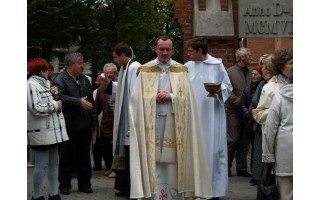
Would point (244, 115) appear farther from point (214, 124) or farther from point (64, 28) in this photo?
point (64, 28)

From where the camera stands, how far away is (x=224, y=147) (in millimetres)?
8750

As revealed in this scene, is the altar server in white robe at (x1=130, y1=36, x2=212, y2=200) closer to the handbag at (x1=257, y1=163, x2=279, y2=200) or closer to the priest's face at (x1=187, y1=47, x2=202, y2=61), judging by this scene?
the handbag at (x1=257, y1=163, x2=279, y2=200)

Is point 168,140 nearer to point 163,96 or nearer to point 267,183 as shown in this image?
point 163,96

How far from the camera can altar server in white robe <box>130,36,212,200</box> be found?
726cm

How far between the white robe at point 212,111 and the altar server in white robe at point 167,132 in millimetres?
1160

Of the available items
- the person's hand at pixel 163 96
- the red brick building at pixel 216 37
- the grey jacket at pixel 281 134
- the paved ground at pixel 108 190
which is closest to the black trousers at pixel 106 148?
the paved ground at pixel 108 190

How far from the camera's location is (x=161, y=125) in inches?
292

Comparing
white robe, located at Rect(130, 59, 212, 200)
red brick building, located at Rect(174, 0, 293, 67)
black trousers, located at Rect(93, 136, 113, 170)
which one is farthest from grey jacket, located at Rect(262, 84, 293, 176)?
red brick building, located at Rect(174, 0, 293, 67)

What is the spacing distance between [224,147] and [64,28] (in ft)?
63.7

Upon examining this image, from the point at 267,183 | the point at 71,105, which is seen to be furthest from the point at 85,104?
the point at 267,183

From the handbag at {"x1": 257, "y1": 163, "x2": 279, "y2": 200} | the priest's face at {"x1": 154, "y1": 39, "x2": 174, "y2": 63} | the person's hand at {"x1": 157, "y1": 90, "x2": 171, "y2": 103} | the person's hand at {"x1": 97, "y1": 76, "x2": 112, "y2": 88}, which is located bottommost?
the handbag at {"x1": 257, "y1": 163, "x2": 279, "y2": 200}

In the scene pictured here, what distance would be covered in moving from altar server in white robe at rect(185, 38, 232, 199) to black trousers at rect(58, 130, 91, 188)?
1.90 m

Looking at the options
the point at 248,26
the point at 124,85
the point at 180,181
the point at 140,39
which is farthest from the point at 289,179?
the point at 140,39

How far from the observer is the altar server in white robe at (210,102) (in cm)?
860
